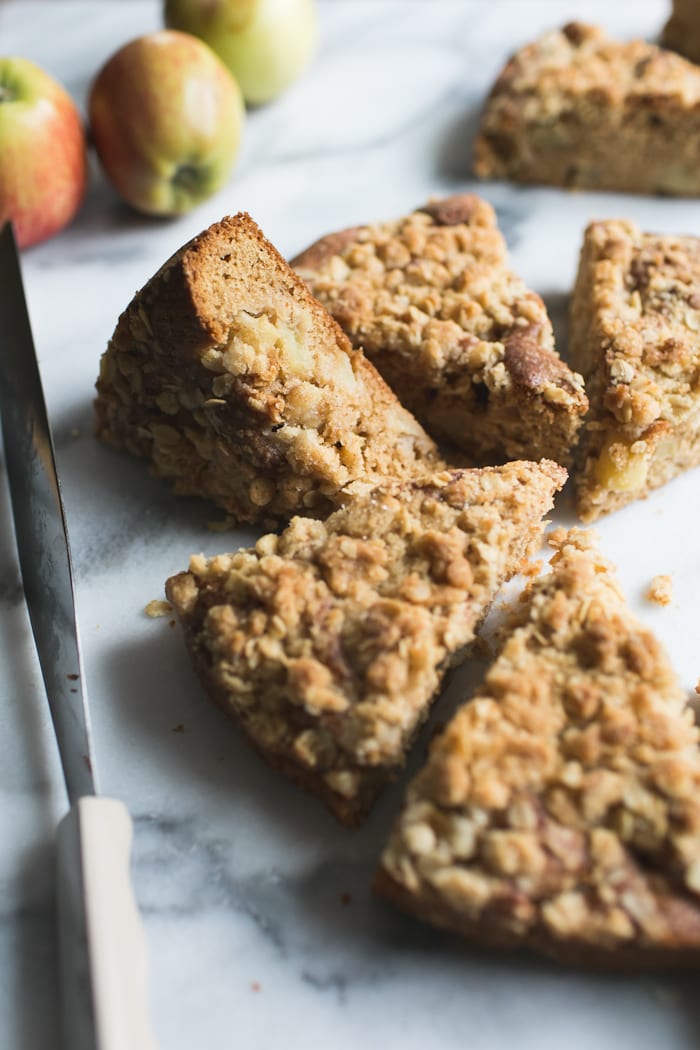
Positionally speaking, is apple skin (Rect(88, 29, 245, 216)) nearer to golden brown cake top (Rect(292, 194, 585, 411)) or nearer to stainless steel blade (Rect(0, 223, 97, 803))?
stainless steel blade (Rect(0, 223, 97, 803))

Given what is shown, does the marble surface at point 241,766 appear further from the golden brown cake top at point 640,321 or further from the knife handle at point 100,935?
the golden brown cake top at point 640,321

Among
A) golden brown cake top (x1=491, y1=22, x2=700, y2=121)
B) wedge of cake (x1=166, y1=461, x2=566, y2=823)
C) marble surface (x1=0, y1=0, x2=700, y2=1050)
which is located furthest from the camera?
golden brown cake top (x1=491, y1=22, x2=700, y2=121)

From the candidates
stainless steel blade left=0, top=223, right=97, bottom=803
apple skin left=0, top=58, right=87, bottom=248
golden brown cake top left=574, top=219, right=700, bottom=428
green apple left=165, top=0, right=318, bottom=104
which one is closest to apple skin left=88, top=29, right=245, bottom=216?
apple skin left=0, top=58, right=87, bottom=248

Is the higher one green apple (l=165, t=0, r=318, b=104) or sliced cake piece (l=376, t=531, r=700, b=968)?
green apple (l=165, t=0, r=318, b=104)

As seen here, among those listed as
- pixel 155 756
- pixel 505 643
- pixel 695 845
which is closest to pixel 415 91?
pixel 505 643

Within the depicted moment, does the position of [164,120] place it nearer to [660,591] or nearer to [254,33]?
[254,33]

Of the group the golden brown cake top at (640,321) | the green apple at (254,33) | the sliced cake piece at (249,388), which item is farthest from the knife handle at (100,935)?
the green apple at (254,33)

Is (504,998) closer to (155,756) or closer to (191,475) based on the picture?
(155,756)
